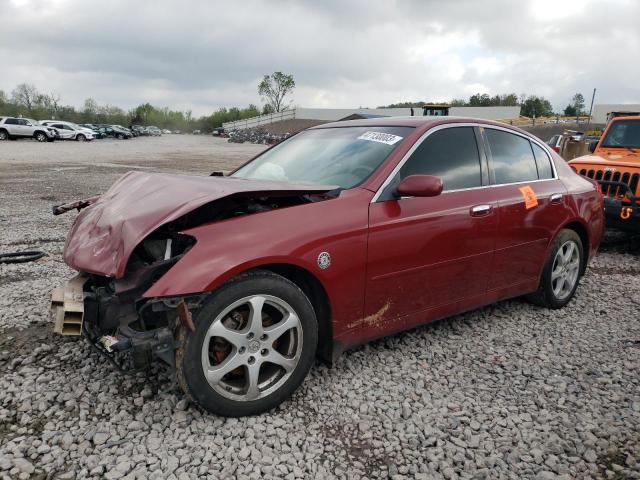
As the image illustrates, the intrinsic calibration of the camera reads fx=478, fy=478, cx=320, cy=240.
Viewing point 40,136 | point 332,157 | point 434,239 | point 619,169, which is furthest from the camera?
point 40,136

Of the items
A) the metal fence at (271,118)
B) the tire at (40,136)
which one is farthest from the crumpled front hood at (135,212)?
the metal fence at (271,118)

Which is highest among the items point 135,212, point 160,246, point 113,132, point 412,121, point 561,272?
point 113,132

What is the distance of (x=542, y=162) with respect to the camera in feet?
14.2

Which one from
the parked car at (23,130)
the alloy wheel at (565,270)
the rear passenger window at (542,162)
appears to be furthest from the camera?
the parked car at (23,130)

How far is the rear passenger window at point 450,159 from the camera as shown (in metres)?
3.33

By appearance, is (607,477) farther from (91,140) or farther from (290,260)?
(91,140)

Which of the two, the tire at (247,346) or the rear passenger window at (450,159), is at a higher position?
the rear passenger window at (450,159)

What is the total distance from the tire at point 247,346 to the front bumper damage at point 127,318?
8cm

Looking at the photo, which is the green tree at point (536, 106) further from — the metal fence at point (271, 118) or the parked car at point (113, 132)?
the parked car at point (113, 132)

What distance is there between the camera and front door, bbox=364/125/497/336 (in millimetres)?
3023

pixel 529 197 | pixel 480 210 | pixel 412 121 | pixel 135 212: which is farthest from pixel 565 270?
pixel 135 212

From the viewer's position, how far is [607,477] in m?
2.31

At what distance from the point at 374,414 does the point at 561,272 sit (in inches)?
104

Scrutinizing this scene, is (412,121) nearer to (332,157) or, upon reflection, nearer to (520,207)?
(332,157)
